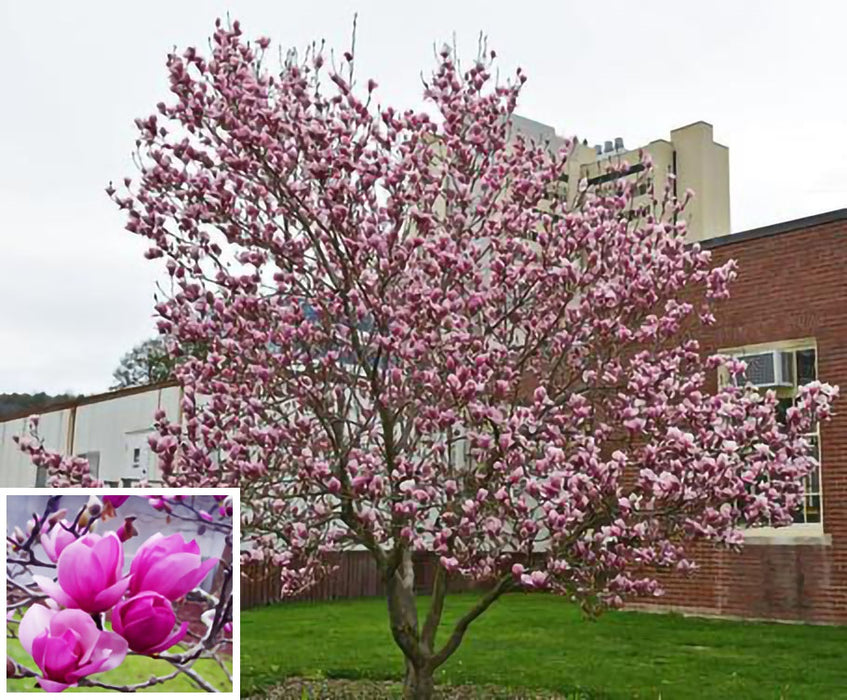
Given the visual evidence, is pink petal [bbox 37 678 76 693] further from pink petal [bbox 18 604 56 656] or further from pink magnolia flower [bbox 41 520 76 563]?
pink magnolia flower [bbox 41 520 76 563]

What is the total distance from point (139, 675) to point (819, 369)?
439 inches

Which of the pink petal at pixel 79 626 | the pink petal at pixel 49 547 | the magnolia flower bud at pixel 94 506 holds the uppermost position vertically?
the magnolia flower bud at pixel 94 506

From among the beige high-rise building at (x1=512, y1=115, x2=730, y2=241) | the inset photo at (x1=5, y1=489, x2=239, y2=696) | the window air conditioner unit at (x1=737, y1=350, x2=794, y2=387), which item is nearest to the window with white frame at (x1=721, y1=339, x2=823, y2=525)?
the window air conditioner unit at (x1=737, y1=350, x2=794, y2=387)

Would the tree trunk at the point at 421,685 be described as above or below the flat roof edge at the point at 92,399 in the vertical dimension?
below

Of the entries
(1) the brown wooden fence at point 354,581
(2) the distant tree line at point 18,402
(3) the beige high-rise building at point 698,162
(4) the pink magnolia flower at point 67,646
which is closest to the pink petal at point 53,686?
(4) the pink magnolia flower at point 67,646

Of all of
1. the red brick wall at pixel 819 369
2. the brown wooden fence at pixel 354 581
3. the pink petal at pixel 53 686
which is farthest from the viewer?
the brown wooden fence at pixel 354 581

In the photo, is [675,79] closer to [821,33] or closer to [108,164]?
[821,33]

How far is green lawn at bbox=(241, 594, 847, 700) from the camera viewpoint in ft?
30.2

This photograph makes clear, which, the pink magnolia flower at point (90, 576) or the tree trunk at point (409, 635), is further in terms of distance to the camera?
the tree trunk at point (409, 635)

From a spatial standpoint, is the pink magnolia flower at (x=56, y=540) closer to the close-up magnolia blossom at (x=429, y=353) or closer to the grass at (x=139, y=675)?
the grass at (x=139, y=675)

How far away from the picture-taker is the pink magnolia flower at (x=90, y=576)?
4.28m

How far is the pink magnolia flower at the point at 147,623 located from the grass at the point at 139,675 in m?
0.06

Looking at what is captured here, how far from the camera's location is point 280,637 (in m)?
13.3

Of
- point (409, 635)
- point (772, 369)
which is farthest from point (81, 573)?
point (772, 369)
